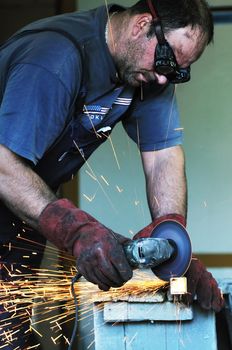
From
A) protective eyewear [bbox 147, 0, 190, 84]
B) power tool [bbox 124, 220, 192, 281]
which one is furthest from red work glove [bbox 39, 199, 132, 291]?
protective eyewear [bbox 147, 0, 190, 84]

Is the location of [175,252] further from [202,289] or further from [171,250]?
[202,289]

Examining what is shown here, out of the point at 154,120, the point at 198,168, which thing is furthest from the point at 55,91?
the point at 198,168

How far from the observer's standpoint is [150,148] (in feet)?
9.80

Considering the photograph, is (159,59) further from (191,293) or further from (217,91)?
(217,91)

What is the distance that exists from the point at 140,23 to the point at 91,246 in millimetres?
789

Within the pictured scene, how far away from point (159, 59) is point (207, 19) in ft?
0.76

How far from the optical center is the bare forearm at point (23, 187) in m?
2.32

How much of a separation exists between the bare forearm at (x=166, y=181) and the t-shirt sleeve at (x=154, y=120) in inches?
1.4

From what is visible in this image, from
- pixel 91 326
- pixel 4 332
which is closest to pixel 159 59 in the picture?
pixel 4 332

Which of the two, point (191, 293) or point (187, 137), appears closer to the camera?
point (191, 293)

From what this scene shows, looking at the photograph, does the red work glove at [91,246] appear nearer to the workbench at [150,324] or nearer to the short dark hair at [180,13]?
the workbench at [150,324]

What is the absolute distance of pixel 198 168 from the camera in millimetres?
4246

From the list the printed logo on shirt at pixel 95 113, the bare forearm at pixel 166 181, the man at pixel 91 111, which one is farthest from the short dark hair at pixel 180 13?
the bare forearm at pixel 166 181

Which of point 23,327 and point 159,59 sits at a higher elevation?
point 159,59
